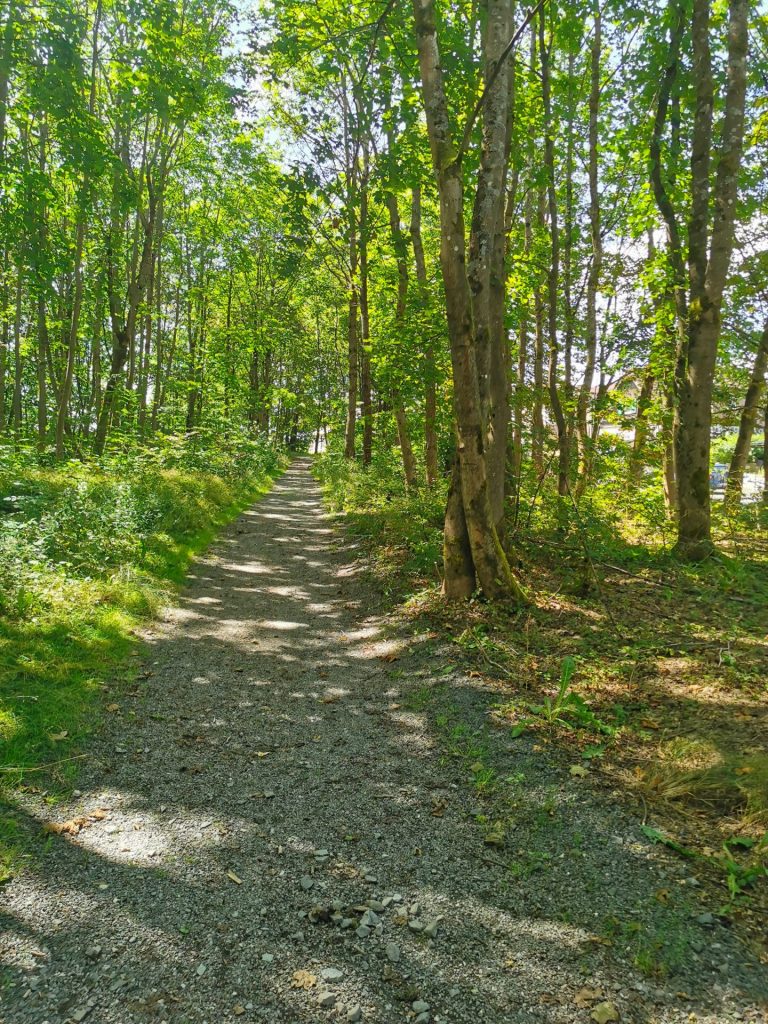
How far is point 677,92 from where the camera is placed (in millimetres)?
9305

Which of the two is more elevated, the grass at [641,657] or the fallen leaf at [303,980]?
the grass at [641,657]

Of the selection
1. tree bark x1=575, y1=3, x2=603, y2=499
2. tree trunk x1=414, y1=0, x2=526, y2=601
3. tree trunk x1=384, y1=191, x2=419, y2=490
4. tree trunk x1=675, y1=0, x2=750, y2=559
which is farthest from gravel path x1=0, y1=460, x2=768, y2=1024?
tree trunk x1=384, y1=191, x2=419, y2=490

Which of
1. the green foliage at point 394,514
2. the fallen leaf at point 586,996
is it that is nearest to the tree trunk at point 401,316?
the green foliage at point 394,514

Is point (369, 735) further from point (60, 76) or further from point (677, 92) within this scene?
point (60, 76)

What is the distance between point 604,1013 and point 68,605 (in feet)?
18.5

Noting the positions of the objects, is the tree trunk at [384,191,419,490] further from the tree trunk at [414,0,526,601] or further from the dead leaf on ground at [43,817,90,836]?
the dead leaf on ground at [43,817,90,836]

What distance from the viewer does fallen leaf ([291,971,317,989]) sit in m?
2.34

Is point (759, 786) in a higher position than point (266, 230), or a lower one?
lower

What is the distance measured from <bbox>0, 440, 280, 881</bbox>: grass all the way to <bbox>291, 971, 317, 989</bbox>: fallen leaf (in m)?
1.57

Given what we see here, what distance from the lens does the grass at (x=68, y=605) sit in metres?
3.85

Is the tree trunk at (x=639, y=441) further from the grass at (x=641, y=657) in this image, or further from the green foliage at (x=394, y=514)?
the green foliage at (x=394, y=514)

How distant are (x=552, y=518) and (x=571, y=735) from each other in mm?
5623

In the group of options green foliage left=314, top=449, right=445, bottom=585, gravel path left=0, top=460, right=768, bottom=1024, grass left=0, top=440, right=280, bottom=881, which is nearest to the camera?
gravel path left=0, top=460, right=768, bottom=1024

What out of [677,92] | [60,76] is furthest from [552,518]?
[60,76]
